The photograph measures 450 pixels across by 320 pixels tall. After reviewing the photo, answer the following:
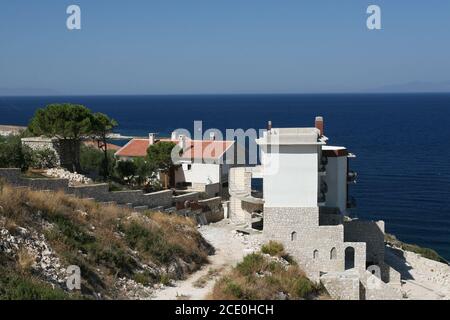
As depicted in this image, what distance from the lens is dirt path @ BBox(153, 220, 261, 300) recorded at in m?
18.9

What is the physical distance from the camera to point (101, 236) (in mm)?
20500

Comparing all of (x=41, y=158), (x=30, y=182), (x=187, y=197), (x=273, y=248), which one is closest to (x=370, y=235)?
(x=273, y=248)

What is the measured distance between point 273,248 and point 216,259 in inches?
117

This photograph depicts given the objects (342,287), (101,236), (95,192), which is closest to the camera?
(101,236)

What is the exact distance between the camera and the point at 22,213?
61.8ft

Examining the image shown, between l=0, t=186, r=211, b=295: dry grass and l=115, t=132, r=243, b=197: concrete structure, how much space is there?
10.9 meters

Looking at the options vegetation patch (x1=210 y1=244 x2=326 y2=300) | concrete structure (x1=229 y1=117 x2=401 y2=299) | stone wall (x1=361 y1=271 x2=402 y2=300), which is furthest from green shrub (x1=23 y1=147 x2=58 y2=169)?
Result: stone wall (x1=361 y1=271 x2=402 y2=300)

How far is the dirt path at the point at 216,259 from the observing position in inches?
742

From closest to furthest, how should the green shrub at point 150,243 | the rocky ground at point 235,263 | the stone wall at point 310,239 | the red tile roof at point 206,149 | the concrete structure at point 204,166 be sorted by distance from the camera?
the rocky ground at point 235,263
the green shrub at point 150,243
the stone wall at point 310,239
the concrete structure at point 204,166
the red tile roof at point 206,149

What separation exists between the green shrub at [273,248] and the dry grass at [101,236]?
2506mm

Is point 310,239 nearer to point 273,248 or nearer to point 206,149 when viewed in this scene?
point 273,248

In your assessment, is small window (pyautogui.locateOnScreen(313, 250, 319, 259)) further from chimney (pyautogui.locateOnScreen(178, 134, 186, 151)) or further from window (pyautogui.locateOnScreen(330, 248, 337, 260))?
Result: chimney (pyautogui.locateOnScreen(178, 134, 186, 151))

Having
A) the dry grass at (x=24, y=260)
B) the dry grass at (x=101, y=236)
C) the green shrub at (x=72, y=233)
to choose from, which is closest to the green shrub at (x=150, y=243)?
the dry grass at (x=101, y=236)

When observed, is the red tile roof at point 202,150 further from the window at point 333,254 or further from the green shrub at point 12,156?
the window at point 333,254
